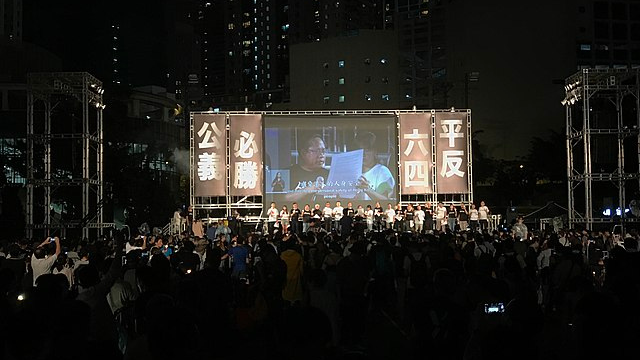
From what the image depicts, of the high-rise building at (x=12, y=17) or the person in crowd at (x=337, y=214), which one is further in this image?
the high-rise building at (x=12, y=17)

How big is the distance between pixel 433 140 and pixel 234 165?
7737 millimetres

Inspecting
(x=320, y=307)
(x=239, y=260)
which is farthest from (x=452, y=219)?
(x=320, y=307)

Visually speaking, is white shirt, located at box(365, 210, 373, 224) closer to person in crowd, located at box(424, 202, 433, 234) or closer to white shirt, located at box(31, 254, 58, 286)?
person in crowd, located at box(424, 202, 433, 234)

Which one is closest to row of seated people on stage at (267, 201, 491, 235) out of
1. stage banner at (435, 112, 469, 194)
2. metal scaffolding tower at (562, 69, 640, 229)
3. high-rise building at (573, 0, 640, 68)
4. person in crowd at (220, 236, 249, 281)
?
stage banner at (435, 112, 469, 194)

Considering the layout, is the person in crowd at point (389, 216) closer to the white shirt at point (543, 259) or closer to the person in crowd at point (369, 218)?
the person in crowd at point (369, 218)

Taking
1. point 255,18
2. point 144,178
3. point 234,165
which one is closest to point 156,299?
point 234,165

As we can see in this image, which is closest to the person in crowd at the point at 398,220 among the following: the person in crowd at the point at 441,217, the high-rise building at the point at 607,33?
the person in crowd at the point at 441,217

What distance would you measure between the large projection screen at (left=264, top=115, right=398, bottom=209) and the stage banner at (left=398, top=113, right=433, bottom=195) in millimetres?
444

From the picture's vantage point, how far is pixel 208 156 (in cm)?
2655

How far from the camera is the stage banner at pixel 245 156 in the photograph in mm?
26656

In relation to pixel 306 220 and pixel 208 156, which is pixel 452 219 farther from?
pixel 208 156

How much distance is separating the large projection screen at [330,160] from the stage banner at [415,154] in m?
0.44

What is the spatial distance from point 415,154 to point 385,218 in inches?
127

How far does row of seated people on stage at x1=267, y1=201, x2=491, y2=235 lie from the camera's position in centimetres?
2406
